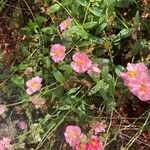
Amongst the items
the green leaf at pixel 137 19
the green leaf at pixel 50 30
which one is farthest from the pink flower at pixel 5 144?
the green leaf at pixel 137 19

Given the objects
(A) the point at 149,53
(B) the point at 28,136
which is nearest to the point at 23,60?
(B) the point at 28,136

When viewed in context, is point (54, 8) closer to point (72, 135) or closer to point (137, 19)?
point (137, 19)

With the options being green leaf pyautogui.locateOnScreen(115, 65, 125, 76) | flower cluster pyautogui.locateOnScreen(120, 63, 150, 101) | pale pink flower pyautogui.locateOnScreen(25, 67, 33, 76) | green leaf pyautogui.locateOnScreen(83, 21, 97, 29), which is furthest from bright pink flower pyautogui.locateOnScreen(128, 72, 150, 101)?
pale pink flower pyautogui.locateOnScreen(25, 67, 33, 76)

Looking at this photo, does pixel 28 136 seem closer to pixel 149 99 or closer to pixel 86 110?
pixel 86 110

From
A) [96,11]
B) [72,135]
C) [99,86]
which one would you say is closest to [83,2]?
[96,11]

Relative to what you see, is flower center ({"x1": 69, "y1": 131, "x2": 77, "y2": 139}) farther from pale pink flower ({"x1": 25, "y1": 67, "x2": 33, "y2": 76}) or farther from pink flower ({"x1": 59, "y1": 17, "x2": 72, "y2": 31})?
pink flower ({"x1": 59, "y1": 17, "x2": 72, "y2": 31})

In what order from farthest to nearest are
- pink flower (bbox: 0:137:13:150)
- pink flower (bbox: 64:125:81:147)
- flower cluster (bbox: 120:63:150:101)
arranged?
pink flower (bbox: 0:137:13:150), pink flower (bbox: 64:125:81:147), flower cluster (bbox: 120:63:150:101)

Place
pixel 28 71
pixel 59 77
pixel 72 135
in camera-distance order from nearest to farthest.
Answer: pixel 72 135, pixel 59 77, pixel 28 71
